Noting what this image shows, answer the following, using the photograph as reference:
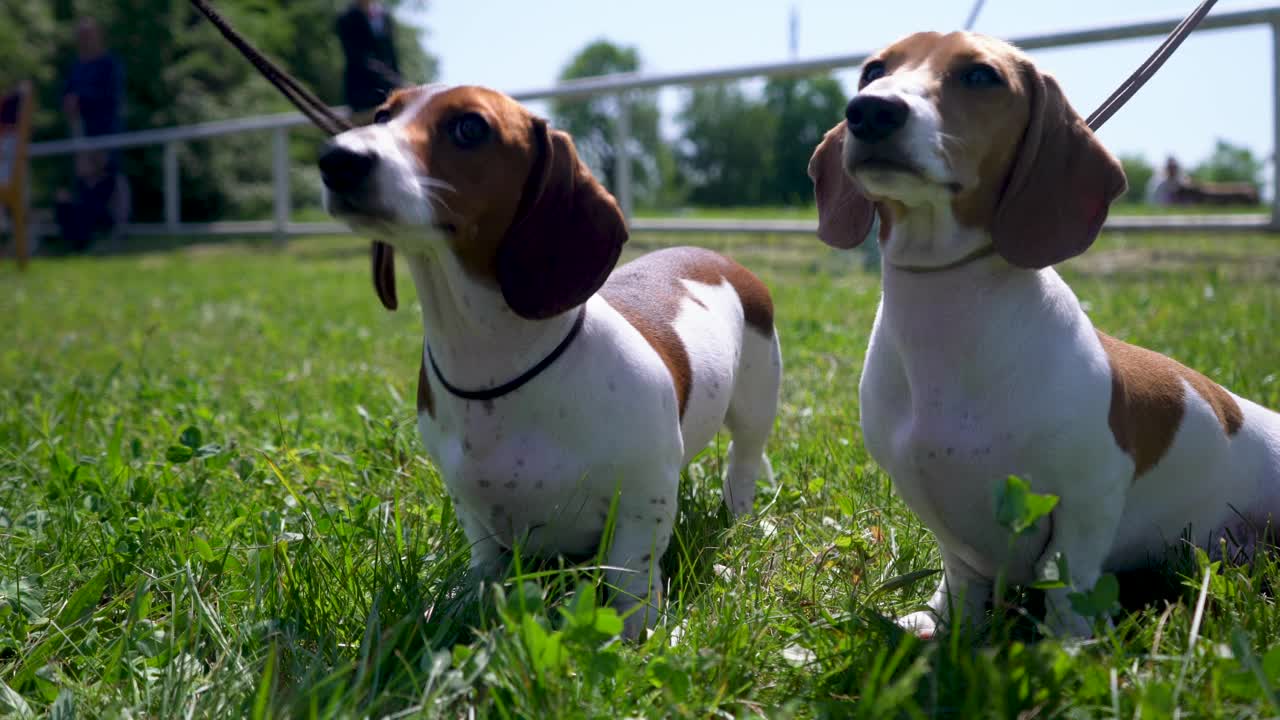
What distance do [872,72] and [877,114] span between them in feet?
1.09

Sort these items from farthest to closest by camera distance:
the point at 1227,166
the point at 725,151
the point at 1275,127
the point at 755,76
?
the point at 725,151 → the point at 1227,166 → the point at 755,76 → the point at 1275,127

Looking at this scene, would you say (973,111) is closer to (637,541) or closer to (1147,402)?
(1147,402)

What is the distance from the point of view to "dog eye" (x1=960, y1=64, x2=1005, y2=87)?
171cm

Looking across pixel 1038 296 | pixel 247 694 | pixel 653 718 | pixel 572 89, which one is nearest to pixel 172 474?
pixel 247 694

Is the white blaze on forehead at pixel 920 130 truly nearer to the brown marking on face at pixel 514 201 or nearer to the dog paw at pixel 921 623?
the brown marking on face at pixel 514 201

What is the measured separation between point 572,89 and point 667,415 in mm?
7664

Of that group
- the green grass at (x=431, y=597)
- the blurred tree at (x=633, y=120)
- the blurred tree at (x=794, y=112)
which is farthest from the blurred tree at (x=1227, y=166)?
the green grass at (x=431, y=597)

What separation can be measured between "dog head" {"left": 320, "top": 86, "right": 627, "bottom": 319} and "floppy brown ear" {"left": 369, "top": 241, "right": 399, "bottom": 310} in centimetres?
24

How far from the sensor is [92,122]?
47.8ft

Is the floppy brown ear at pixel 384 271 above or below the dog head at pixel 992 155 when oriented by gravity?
below

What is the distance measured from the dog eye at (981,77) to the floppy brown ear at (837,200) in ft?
0.86

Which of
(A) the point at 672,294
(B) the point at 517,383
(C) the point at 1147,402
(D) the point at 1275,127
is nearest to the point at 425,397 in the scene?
(B) the point at 517,383

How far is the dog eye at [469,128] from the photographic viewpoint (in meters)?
1.90

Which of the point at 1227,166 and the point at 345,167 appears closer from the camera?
the point at 345,167
